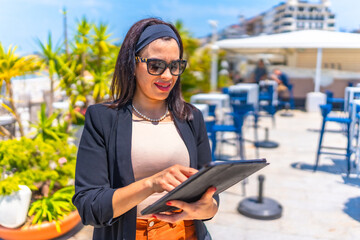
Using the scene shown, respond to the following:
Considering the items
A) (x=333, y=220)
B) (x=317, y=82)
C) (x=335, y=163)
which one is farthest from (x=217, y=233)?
(x=317, y=82)

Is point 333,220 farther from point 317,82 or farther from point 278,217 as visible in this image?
point 317,82

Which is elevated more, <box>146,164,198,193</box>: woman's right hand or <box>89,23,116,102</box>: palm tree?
<box>89,23,116,102</box>: palm tree

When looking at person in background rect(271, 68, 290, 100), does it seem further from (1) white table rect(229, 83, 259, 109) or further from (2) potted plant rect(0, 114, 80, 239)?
(2) potted plant rect(0, 114, 80, 239)

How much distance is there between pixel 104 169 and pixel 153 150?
19 centimetres

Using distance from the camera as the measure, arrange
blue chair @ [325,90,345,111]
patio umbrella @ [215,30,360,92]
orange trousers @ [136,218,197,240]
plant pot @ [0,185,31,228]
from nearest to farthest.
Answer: orange trousers @ [136,218,197,240] → plant pot @ [0,185,31,228] → patio umbrella @ [215,30,360,92] → blue chair @ [325,90,345,111]

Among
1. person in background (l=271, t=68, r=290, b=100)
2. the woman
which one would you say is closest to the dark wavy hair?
the woman

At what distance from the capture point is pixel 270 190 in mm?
5156

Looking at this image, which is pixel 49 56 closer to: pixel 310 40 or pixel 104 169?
pixel 104 169

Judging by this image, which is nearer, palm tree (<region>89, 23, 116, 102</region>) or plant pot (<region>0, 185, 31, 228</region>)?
plant pot (<region>0, 185, 31, 228</region>)

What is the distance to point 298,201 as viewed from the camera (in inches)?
186

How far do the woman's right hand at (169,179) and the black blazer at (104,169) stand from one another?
15cm

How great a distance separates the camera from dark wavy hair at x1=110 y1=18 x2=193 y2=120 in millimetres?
1240

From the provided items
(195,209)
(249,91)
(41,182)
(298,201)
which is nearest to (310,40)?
(249,91)

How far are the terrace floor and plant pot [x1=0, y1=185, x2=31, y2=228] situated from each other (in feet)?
2.31
